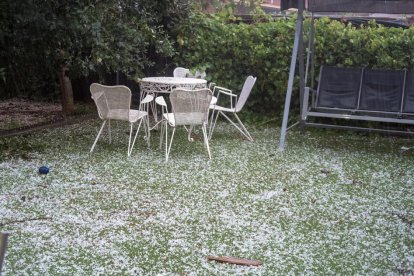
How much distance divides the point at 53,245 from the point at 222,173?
194 centimetres

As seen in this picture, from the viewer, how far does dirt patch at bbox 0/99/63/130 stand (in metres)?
7.04

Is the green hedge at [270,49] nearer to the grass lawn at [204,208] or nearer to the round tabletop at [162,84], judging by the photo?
the grass lawn at [204,208]

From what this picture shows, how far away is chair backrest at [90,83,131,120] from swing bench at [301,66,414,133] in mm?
1972

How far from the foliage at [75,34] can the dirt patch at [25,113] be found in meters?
1.08

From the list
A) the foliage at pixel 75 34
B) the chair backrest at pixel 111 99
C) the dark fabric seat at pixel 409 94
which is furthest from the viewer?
the dark fabric seat at pixel 409 94

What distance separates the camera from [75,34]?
15.8 feet

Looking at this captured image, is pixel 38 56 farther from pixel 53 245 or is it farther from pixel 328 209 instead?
pixel 328 209

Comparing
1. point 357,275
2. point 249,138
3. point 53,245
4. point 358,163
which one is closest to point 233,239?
point 357,275

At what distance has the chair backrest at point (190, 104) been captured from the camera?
481cm

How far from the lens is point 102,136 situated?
20.0 feet

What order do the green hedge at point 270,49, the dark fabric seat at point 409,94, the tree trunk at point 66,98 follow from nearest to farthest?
the dark fabric seat at point 409,94 < the green hedge at point 270,49 < the tree trunk at point 66,98

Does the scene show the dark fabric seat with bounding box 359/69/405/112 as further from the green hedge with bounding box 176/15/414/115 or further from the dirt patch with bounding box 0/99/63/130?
the dirt patch with bounding box 0/99/63/130

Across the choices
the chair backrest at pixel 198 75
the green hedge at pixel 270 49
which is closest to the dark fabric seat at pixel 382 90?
the green hedge at pixel 270 49

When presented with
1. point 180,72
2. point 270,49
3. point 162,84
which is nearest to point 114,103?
point 162,84
